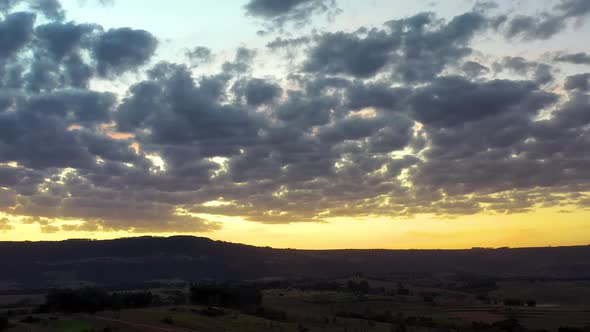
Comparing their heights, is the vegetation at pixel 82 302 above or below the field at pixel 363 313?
above

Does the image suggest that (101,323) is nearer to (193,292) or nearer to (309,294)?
(193,292)

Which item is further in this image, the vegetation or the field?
the vegetation

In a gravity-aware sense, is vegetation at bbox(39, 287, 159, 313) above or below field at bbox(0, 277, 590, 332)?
above

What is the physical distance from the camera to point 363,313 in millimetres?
84375

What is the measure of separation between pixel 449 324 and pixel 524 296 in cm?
4616

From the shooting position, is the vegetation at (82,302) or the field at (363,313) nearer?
the field at (363,313)

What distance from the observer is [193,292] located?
85.3 metres

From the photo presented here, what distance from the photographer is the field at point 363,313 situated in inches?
2234

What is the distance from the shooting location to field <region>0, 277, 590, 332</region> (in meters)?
56.8

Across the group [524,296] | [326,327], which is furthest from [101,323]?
[524,296]

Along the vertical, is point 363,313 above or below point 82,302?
below

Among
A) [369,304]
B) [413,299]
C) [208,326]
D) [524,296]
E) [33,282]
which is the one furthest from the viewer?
[33,282]

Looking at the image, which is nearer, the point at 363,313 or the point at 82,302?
the point at 82,302

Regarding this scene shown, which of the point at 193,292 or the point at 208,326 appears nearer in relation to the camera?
the point at 208,326
